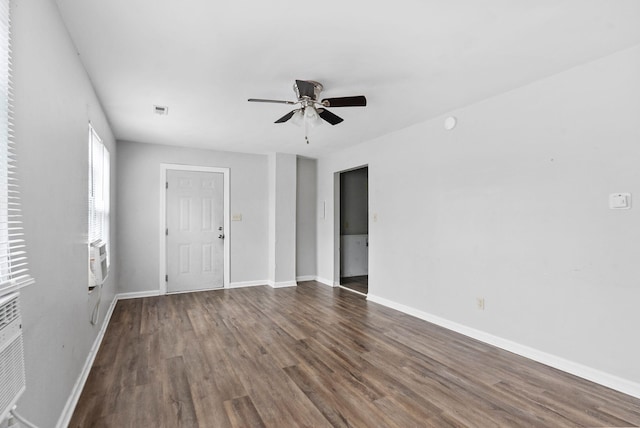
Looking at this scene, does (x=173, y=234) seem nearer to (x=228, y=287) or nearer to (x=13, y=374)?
(x=228, y=287)

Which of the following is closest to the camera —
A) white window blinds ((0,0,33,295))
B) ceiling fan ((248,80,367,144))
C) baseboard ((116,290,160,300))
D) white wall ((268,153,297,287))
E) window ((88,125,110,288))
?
white window blinds ((0,0,33,295))

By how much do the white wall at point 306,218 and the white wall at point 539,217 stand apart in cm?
250

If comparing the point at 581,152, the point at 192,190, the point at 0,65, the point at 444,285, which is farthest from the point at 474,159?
the point at 192,190

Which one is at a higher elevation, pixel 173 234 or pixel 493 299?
pixel 173 234

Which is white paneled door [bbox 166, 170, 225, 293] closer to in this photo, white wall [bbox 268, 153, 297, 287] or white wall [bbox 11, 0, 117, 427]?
white wall [bbox 268, 153, 297, 287]

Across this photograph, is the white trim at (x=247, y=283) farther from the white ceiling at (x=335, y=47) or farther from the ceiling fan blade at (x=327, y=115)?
the ceiling fan blade at (x=327, y=115)

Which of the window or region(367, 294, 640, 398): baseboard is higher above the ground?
the window

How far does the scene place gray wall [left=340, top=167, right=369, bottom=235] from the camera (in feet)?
22.0

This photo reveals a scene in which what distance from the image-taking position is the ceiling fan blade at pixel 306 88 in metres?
2.53

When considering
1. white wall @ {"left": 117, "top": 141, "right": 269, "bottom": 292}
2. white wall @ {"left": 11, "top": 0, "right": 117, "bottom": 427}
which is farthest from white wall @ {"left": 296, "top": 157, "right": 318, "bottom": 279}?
white wall @ {"left": 11, "top": 0, "right": 117, "bottom": 427}

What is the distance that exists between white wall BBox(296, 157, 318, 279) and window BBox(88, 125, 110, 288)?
3.27 meters

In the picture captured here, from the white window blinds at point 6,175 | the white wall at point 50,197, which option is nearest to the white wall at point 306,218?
the white wall at point 50,197

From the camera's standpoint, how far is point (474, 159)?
11.3 feet

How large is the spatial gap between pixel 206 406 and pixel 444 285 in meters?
2.76
